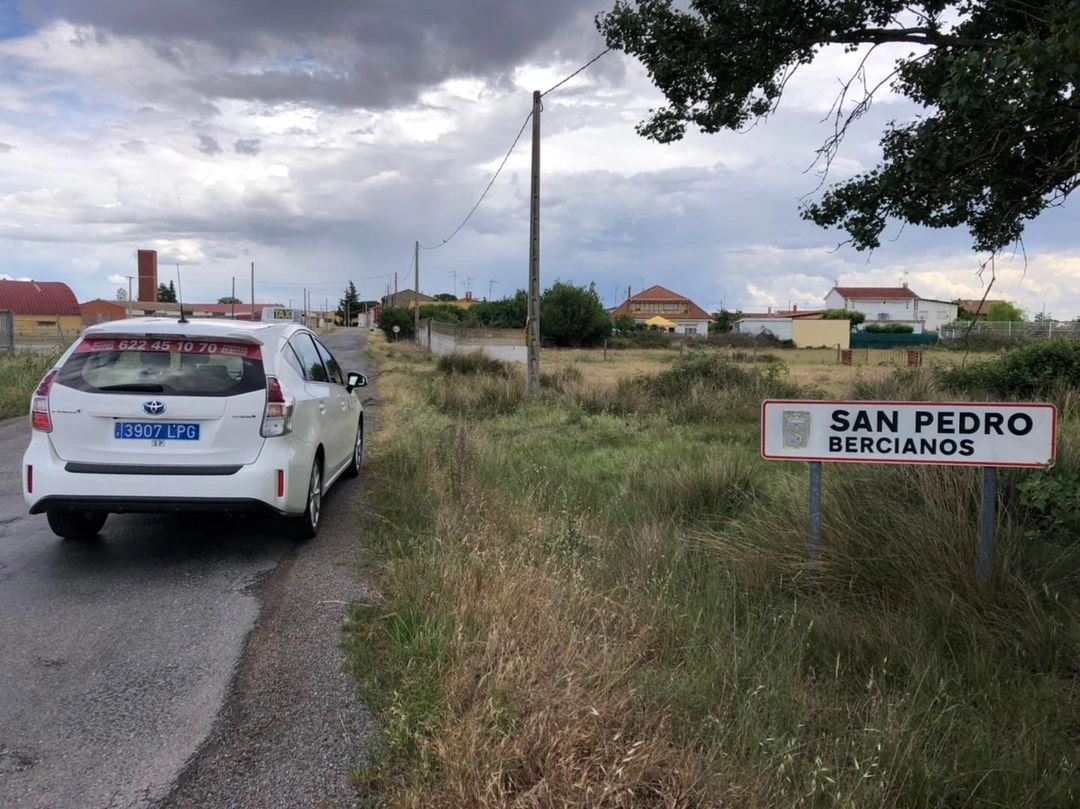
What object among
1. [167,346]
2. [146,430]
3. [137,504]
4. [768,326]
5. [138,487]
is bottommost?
[137,504]

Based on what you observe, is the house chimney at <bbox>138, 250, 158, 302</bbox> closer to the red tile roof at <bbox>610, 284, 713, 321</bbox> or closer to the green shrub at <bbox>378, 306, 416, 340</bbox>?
the green shrub at <bbox>378, 306, 416, 340</bbox>

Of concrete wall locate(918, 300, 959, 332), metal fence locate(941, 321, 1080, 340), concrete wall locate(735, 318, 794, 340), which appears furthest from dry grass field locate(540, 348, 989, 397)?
concrete wall locate(918, 300, 959, 332)

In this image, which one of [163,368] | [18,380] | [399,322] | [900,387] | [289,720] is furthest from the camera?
[399,322]

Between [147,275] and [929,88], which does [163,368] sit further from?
[147,275]

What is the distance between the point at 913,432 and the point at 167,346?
15.8ft

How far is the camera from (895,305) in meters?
122

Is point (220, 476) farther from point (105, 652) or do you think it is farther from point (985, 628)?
point (985, 628)

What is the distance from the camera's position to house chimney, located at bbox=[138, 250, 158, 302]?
3880 inches

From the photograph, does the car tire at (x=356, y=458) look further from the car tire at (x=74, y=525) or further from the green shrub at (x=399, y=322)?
the green shrub at (x=399, y=322)

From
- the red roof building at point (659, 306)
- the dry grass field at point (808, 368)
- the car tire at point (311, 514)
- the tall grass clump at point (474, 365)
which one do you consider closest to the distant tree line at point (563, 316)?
the dry grass field at point (808, 368)

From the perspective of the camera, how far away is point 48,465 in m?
5.29

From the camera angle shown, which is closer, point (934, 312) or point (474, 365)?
point (474, 365)

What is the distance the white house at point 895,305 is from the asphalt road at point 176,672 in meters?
128

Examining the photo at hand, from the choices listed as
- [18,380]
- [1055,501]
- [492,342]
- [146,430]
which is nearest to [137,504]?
[146,430]
